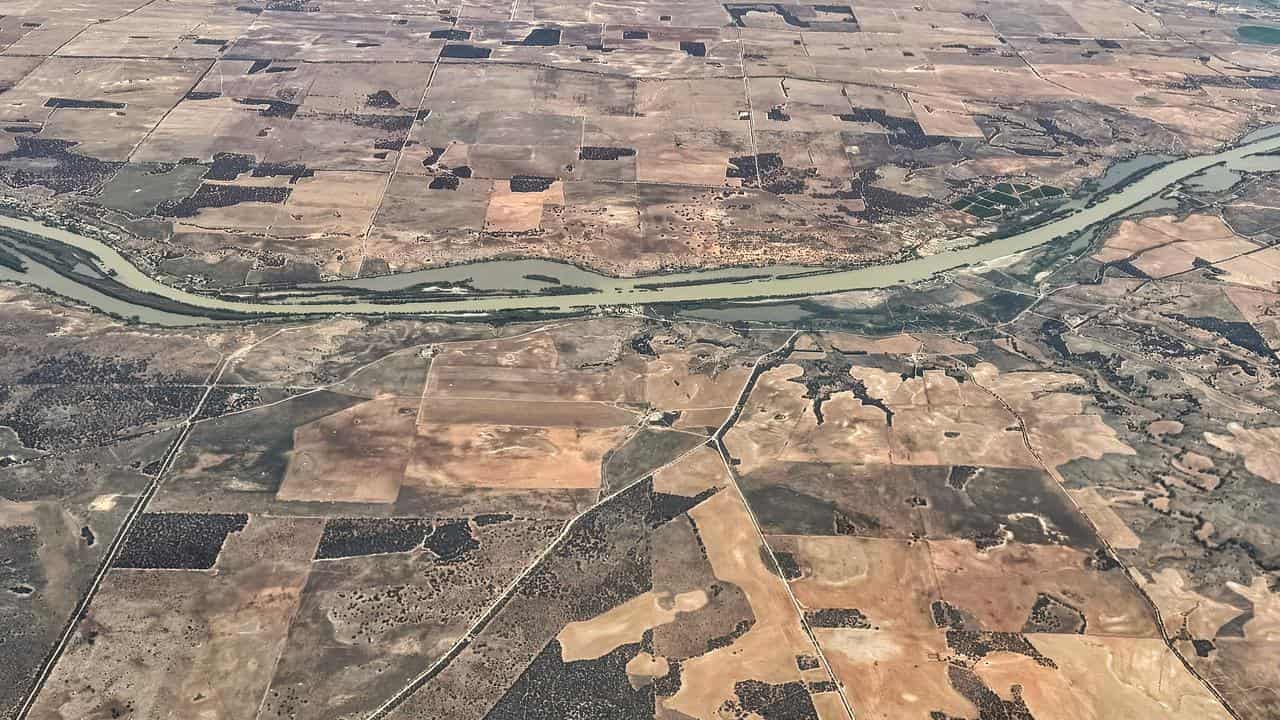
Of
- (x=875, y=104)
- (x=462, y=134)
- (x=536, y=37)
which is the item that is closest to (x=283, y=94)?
(x=462, y=134)

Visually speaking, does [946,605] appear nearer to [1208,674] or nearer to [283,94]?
[1208,674]

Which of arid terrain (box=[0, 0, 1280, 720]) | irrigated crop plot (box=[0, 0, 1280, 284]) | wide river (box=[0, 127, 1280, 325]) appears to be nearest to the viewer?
arid terrain (box=[0, 0, 1280, 720])

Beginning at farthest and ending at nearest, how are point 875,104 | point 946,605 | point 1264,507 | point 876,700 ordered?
1. point 875,104
2. point 1264,507
3. point 946,605
4. point 876,700

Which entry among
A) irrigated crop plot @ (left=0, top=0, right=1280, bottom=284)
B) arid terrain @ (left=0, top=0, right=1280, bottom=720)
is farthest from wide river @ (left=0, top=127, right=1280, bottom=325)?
irrigated crop plot @ (left=0, top=0, right=1280, bottom=284)

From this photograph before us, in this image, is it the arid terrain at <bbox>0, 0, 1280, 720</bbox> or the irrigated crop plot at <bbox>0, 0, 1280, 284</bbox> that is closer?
the arid terrain at <bbox>0, 0, 1280, 720</bbox>

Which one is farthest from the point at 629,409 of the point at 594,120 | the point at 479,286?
the point at 594,120

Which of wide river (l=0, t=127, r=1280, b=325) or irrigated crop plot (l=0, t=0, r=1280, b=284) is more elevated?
irrigated crop plot (l=0, t=0, r=1280, b=284)

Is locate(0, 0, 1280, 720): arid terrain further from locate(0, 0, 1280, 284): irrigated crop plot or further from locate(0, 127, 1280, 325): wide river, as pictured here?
locate(0, 127, 1280, 325): wide river
